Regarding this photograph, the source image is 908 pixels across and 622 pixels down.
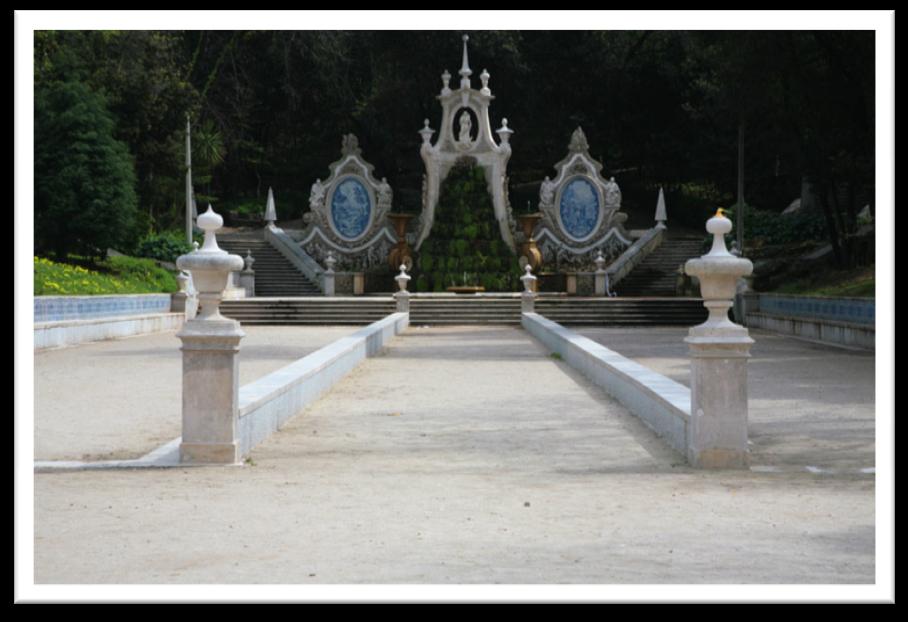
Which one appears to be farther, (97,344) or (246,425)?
(97,344)

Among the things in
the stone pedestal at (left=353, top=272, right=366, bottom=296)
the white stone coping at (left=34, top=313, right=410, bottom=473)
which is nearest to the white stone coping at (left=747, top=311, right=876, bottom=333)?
the white stone coping at (left=34, top=313, right=410, bottom=473)

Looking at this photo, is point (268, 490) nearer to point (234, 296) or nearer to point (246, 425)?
point (246, 425)

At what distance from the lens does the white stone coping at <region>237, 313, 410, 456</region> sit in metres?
10.2

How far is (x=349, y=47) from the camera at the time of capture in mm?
57000

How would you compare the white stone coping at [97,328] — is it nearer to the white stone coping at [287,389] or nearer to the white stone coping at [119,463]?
the white stone coping at [287,389]

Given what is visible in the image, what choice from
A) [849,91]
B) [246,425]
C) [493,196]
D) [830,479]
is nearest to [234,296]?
[493,196]

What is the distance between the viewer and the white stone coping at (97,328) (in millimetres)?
22656

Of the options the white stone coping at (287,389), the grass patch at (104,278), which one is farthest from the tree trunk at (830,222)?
the white stone coping at (287,389)

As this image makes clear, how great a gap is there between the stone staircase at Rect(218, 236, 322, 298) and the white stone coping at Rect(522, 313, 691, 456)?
24.0 metres

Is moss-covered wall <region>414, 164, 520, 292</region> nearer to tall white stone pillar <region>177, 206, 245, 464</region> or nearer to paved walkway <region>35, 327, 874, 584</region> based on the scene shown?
paved walkway <region>35, 327, 874, 584</region>

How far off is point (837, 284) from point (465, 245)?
56.5ft

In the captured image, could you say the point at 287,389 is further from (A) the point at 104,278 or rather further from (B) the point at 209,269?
(A) the point at 104,278

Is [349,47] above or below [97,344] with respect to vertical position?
above

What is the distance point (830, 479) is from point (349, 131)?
49.8 metres
